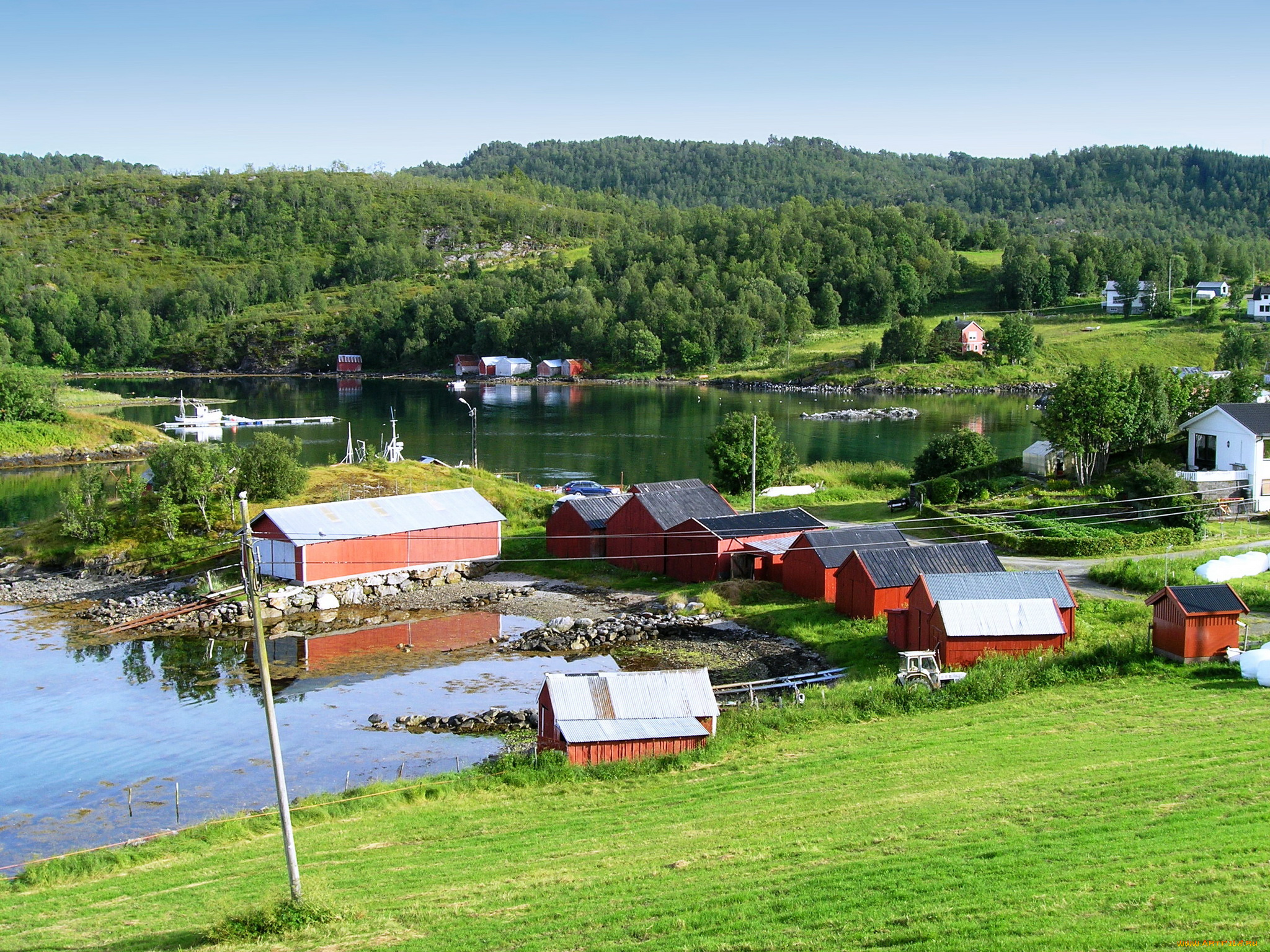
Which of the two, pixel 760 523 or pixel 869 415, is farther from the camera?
pixel 869 415

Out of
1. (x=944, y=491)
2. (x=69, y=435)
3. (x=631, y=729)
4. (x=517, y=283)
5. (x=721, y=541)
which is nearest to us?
(x=631, y=729)

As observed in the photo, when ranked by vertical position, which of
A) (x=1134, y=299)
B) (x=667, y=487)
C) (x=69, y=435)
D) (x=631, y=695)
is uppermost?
(x=1134, y=299)

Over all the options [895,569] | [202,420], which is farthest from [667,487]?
[202,420]

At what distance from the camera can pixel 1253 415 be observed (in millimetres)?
39562

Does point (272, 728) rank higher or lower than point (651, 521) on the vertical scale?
higher

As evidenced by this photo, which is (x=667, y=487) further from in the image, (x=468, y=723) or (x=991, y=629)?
(x=468, y=723)

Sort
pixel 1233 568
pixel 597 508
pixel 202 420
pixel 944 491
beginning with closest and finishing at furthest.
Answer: pixel 1233 568 < pixel 597 508 < pixel 944 491 < pixel 202 420

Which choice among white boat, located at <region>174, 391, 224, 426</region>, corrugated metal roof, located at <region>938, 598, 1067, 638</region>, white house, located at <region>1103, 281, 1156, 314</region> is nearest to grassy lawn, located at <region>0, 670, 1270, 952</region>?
corrugated metal roof, located at <region>938, 598, 1067, 638</region>

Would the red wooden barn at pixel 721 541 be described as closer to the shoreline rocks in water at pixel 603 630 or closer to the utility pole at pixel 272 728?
the shoreline rocks in water at pixel 603 630

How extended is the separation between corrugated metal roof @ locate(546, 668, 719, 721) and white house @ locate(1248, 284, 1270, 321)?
109 metres

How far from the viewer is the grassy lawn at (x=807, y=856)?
447 inches

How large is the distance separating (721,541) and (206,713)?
1603cm

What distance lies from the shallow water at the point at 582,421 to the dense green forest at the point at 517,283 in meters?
17.1

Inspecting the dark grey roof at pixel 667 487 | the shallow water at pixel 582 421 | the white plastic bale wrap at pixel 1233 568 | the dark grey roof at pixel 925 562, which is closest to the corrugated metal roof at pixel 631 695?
the dark grey roof at pixel 925 562
